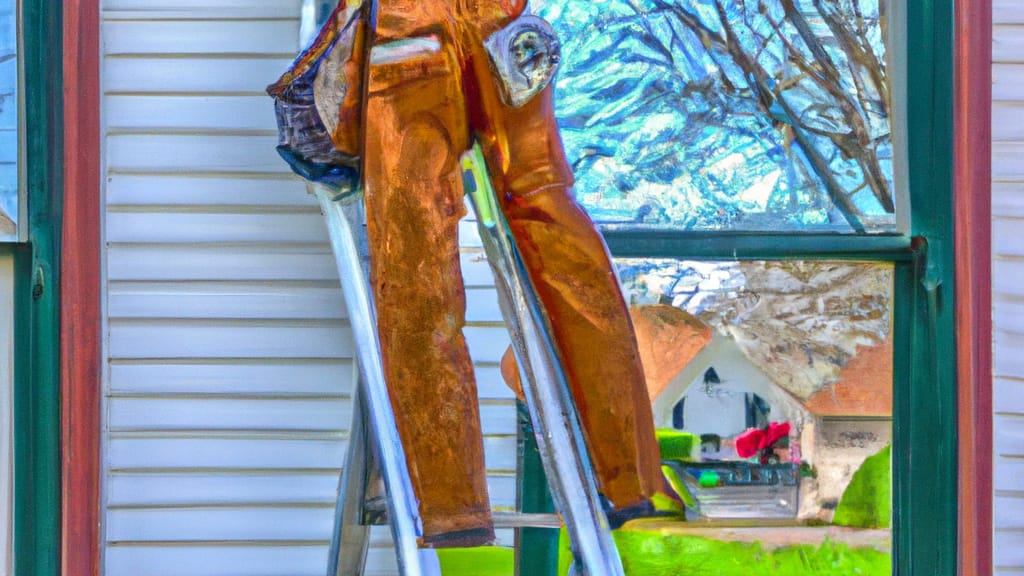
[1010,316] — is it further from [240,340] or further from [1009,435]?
[240,340]

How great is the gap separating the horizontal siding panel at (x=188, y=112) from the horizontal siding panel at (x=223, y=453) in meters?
0.66

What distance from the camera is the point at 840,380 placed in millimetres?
2309

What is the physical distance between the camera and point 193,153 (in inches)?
91.5

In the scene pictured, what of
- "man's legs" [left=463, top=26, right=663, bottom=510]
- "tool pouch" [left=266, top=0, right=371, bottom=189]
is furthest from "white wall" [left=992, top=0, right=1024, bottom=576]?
"tool pouch" [left=266, top=0, right=371, bottom=189]

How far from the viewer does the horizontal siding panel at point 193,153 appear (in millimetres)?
2320

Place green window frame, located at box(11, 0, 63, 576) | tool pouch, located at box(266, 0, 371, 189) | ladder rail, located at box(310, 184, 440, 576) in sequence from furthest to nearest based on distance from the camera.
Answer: green window frame, located at box(11, 0, 63, 576), tool pouch, located at box(266, 0, 371, 189), ladder rail, located at box(310, 184, 440, 576)

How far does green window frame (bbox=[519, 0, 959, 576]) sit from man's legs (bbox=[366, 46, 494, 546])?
0.52m

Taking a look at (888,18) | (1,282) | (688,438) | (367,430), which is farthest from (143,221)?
(888,18)

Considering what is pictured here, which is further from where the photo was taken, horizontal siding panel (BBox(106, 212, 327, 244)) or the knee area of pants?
horizontal siding panel (BBox(106, 212, 327, 244))

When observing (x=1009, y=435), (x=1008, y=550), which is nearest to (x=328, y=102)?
(x=1009, y=435)

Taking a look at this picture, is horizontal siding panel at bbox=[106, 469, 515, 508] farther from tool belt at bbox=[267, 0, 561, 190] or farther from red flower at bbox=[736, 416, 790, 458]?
red flower at bbox=[736, 416, 790, 458]

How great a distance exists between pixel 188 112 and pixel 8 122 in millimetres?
362

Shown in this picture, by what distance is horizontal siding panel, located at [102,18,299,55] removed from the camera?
232 cm

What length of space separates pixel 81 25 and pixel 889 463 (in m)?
1.92
